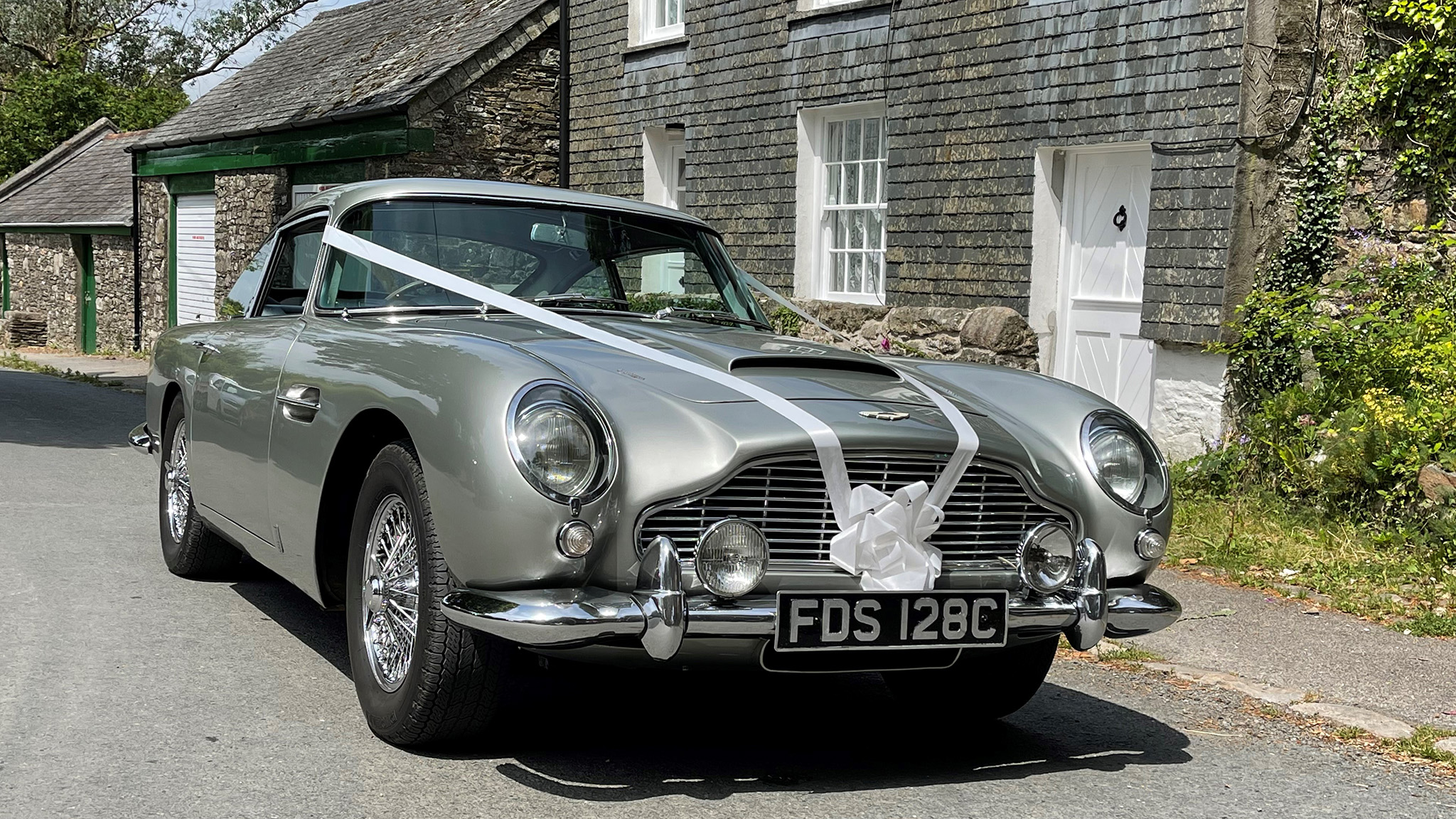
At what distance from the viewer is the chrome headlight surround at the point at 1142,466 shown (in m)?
3.99

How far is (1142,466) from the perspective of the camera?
4094mm

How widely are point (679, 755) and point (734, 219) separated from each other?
10.3 m

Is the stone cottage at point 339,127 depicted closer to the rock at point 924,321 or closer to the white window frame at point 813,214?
the white window frame at point 813,214

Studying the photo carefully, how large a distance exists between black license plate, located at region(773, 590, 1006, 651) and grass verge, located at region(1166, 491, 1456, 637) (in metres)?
3.10

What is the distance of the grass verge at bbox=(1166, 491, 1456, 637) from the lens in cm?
623

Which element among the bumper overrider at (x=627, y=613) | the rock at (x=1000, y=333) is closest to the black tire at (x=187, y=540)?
the bumper overrider at (x=627, y=613)

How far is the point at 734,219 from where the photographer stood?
13.9 meters

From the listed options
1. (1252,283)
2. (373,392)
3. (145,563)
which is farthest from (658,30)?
(373,392)

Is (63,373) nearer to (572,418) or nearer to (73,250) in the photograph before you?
(73,250)

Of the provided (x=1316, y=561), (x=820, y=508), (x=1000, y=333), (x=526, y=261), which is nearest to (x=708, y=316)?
(x=526, y=261)

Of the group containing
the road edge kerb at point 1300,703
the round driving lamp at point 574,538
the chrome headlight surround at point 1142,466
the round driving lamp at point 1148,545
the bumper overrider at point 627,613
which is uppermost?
the chrome headlight surround at point 1142,466

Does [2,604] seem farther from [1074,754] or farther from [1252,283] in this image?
[1252,283]

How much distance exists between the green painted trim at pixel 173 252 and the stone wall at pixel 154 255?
0.13 feet

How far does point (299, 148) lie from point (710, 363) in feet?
54.2
